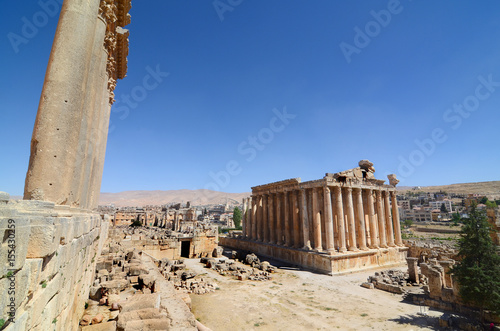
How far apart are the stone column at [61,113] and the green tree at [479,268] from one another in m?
16.4

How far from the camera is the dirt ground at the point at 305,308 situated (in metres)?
11.3

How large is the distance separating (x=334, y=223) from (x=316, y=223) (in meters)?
3.21

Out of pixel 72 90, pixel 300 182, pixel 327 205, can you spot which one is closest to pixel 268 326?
pixel 72 90

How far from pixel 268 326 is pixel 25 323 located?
10.7 metres

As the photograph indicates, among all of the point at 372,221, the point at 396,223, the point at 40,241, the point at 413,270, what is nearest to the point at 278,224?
the point at 372,221

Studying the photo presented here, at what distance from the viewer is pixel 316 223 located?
24.3 metres

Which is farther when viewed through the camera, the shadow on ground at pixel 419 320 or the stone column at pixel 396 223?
the stone column at pixel 396 223

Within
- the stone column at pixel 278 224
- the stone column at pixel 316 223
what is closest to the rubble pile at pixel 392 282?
the stone column at pixel 316 223

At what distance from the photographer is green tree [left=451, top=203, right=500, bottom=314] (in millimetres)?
11016

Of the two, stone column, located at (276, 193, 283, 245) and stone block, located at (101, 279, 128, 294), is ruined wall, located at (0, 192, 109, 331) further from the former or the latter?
stone column, located at (276, 193, 283, 245)

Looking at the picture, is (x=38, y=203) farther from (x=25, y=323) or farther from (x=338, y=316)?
(x=338, y=316)

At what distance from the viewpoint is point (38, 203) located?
3.68 metres

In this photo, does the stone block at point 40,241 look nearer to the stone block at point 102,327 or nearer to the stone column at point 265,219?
the stone block at point 102,327

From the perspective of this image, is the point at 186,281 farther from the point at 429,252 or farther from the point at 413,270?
the point at 429,252
